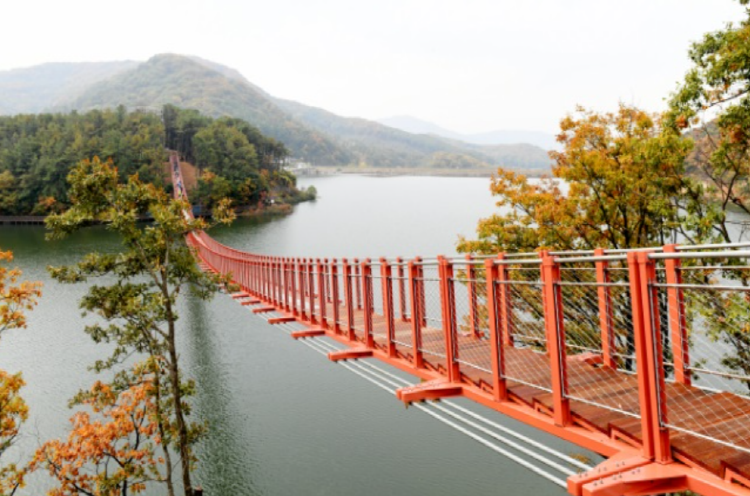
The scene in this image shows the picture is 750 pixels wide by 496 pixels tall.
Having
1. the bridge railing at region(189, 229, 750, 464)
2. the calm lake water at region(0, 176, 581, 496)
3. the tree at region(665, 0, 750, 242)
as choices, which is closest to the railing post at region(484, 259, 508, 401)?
the bridge railing at region(189, 229, 750, 464)

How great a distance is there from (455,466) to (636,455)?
12838 mm

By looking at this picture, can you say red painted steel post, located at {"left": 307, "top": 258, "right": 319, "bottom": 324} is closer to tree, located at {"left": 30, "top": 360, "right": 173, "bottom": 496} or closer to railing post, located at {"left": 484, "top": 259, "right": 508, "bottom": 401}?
tree, located at {"left": 30, "top": 360, "right": 173, "bottom": 496}

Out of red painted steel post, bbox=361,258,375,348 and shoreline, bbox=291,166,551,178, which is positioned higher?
shoreline, bbox=291,166,551,178

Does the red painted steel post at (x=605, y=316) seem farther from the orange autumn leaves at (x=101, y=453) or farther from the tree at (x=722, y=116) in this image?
the orange autumn leaves at (x=101, y=453)

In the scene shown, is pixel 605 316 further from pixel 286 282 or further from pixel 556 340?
pixel 286 282

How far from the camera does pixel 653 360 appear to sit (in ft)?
9.26

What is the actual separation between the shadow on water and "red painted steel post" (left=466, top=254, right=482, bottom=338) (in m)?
8.84

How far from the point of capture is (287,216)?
2478 inches

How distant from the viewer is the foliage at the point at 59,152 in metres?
66.0

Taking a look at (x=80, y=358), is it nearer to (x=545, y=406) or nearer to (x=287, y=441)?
(x=287, y=441)

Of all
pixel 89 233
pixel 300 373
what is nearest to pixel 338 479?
pixel 300 373

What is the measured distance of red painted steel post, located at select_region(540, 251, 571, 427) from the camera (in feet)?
11.4

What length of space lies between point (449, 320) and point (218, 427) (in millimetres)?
13964

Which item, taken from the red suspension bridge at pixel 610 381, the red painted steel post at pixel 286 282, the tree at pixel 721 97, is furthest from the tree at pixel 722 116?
the red painted steel post at pixel 286 282
